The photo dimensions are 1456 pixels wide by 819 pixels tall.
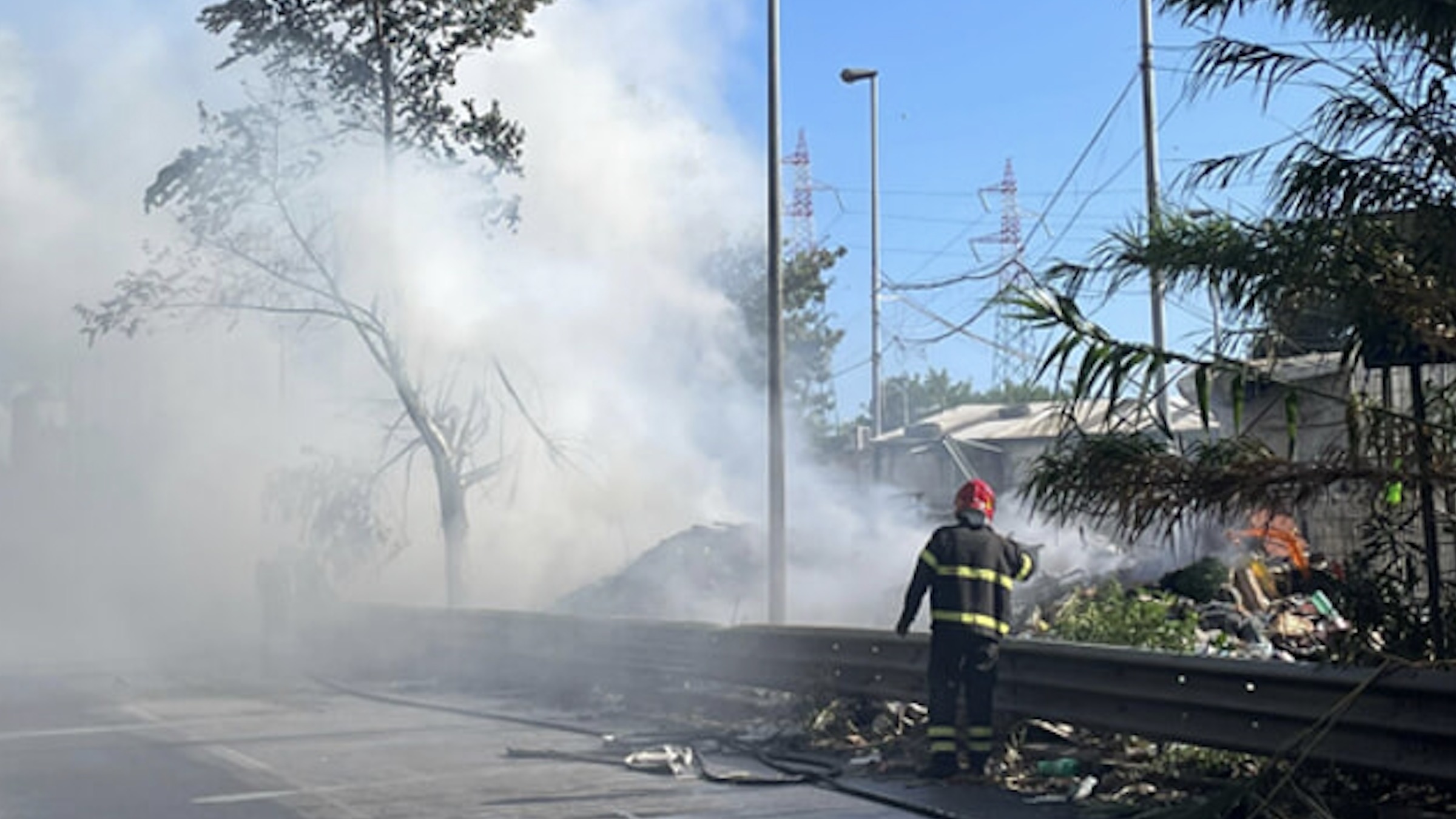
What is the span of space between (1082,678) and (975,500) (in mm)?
1373

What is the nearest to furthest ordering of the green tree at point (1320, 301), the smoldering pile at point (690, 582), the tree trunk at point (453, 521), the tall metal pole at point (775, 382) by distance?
the green tree at point (1320, 301), the tall metal pole at point (775, 382), the smoldering pile at point (690, 582), the tree trunk at point (453, 521)

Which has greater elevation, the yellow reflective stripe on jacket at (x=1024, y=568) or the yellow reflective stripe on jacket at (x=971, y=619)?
the yellow reflective stripe on jacket at (x=1024, y=568)

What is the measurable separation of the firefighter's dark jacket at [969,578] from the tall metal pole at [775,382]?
206 inches

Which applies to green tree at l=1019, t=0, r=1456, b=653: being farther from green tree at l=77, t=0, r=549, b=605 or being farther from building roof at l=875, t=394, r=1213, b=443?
green tree at l=77, t=0, r=549, b=605

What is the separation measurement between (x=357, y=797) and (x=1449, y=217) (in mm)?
Answer: 6654

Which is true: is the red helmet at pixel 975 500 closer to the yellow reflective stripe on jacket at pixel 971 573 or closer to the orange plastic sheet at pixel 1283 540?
the yellow reflective stripe on jacket at pixel 971 573

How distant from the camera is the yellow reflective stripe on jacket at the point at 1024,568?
10.2 metres

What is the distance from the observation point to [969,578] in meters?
9.96

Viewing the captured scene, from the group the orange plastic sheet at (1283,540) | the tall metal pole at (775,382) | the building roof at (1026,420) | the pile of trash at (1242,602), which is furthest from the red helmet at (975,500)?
the tall metal pole at (775,382)

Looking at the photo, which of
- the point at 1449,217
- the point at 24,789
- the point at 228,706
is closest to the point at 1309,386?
the point at 1449,217

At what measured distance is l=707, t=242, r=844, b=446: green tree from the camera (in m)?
29.0

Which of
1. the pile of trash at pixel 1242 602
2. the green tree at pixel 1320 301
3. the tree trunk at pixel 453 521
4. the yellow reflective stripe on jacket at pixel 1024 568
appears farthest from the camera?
the tree trunk at pixel 453 521

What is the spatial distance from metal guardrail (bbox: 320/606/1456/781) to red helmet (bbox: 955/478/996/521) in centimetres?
85

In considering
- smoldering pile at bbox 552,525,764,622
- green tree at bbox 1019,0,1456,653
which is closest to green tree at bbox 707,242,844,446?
smoldering pile at bbox 552,525,764,622
